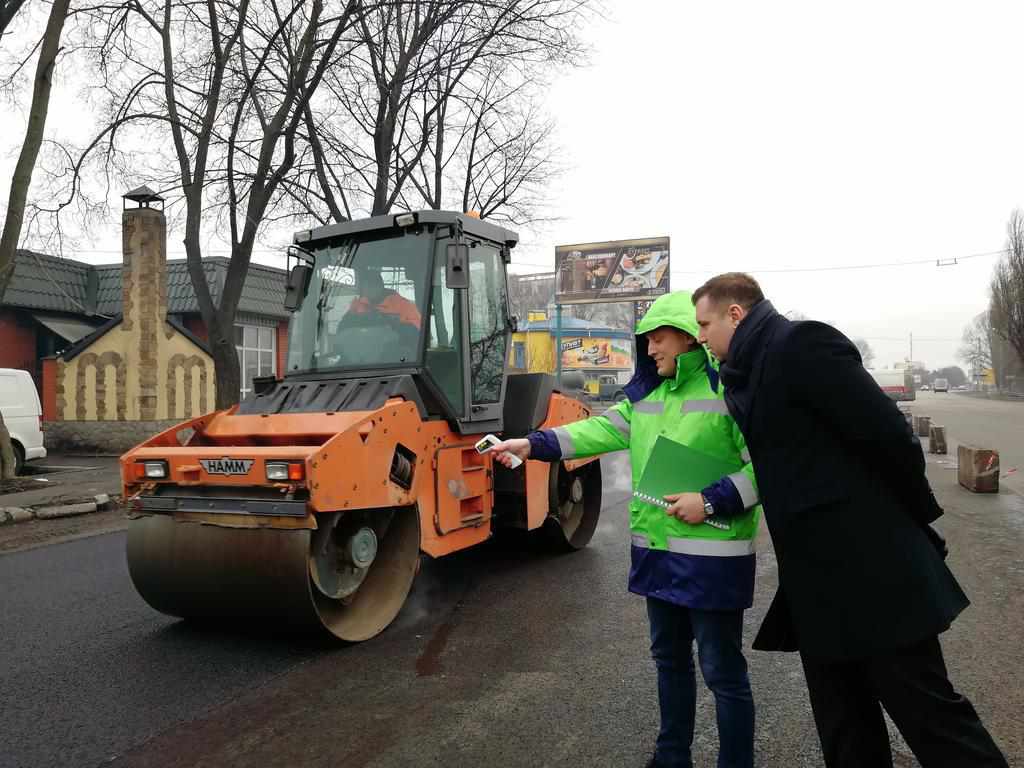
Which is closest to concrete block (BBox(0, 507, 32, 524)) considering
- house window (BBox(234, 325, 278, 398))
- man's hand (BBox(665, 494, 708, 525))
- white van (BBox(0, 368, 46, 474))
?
white van (BBox(0, 368, 46, 474))

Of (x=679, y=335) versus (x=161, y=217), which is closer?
(x=679, y=335)

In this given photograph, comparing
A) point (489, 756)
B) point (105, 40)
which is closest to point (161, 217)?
point (105, 40)

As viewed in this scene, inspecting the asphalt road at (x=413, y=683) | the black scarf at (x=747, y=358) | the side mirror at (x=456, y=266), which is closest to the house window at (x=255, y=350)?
the asphalt road at (x=413, y=683)

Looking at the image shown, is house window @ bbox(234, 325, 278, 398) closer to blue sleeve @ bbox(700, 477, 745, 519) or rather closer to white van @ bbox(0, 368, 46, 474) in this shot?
white van @ bbox(0, 368, 46, 474)

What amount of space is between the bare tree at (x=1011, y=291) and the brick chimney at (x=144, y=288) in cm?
4956

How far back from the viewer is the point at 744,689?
2750 millimetres

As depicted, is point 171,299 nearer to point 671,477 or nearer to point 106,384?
point 106,384

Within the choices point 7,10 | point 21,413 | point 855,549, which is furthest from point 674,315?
point 21,413

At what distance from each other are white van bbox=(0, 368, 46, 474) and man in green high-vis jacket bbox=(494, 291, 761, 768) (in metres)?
12.6

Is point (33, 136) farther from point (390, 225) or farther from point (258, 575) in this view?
point (258, 575)

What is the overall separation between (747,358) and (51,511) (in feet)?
32.3

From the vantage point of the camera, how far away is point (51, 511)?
9.76 meters

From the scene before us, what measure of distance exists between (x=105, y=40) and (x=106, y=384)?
24.1ft

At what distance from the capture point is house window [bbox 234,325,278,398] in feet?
72.3
